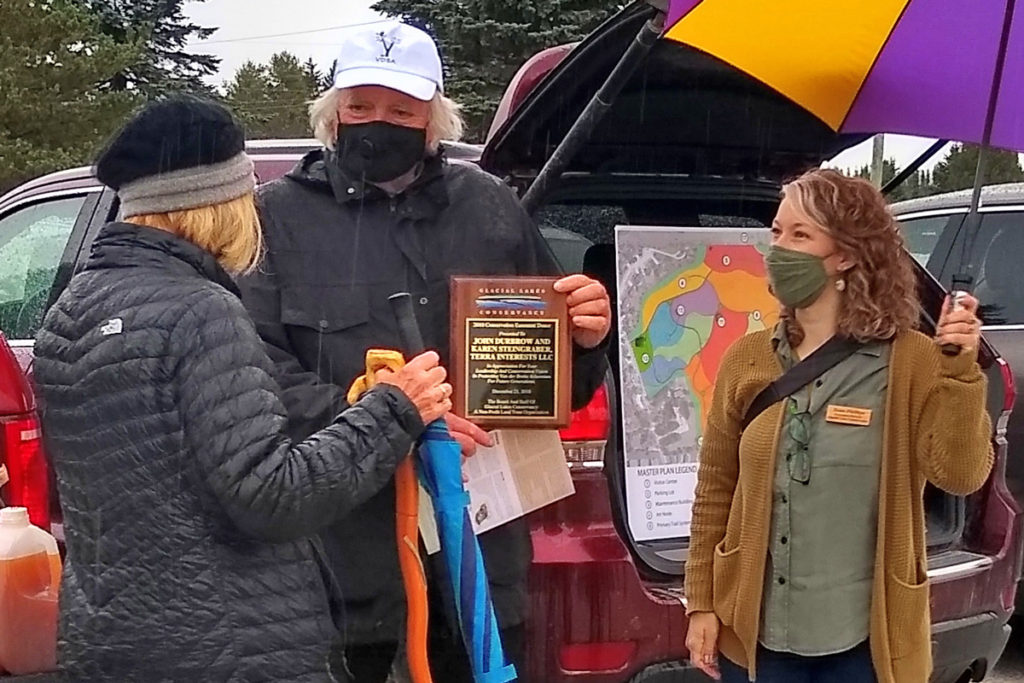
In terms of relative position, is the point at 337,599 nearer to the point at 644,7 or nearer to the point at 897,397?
the point at 897,397

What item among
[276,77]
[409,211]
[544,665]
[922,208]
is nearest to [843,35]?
[409,211]

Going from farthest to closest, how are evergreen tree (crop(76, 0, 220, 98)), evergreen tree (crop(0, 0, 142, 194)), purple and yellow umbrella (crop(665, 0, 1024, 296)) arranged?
1. evergreen tree (crop(76, 0, 220, 98))
2. evergreen tree (crop(0, 0, 142, 194))
3. purple and yellow umbrella (crop(665, 0, 1024, 296))

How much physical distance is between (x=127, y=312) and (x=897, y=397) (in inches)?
62.0

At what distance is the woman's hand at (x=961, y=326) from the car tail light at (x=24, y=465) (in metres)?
2.26

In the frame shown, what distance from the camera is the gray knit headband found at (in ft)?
7.03

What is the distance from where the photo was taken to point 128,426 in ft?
6.65

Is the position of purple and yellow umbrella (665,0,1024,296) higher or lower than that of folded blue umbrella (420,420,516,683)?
higher

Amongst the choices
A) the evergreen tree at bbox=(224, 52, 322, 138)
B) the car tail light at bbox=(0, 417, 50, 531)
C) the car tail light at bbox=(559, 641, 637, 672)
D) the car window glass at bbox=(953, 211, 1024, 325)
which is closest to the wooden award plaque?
the car tail light at bbox=(559, 641, 637, 672)

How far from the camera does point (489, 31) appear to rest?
53.4 feet

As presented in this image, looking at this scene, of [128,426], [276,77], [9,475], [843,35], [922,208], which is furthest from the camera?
[276,77]

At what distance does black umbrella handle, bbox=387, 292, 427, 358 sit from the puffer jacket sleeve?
364 millimetres

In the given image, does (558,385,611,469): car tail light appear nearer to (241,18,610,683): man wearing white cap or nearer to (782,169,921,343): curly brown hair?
(241,18,610,683): man wearing white cap

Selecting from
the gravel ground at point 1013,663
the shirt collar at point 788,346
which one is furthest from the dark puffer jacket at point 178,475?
the gravel ground at point 1013,663

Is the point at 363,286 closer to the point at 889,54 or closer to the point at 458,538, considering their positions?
the point at 458,538
